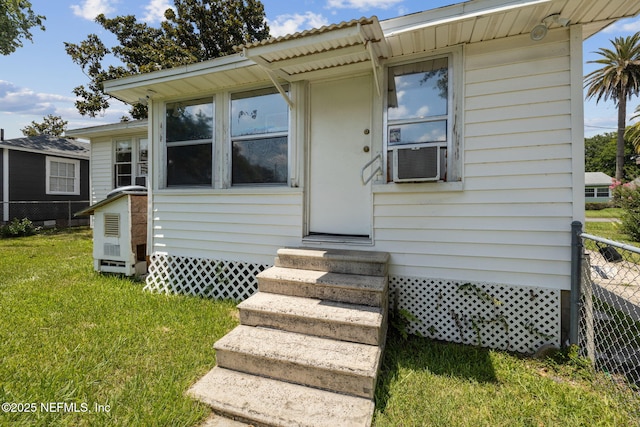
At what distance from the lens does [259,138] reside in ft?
12.7

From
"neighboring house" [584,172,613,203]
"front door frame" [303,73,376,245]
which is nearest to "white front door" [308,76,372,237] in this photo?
"front door frame" [303,73,376,245]

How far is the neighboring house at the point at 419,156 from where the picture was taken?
2.67m

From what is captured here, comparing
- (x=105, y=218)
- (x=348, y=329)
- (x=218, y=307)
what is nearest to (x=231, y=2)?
(x=105, y=218)

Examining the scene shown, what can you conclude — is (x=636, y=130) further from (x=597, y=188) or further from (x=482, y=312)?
(x=482, y=312)

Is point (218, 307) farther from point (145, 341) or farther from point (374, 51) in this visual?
point (374, 51)

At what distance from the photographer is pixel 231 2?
14016mm

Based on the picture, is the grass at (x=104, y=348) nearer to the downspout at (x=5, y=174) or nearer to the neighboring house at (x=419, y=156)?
the neighboring house at (x=419, y=156)

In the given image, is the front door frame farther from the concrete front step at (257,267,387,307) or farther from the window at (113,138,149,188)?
the window at (113,138,149,188)

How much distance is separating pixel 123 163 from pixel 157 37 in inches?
329

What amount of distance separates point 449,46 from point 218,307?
3.78 metres

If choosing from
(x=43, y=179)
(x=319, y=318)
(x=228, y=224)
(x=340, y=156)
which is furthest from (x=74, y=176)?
(x=319, y=318)

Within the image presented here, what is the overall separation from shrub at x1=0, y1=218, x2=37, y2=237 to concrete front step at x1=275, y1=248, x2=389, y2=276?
431 inches

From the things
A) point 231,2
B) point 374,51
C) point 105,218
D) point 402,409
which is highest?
point 231,2

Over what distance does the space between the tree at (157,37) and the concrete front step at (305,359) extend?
14.6 metres
